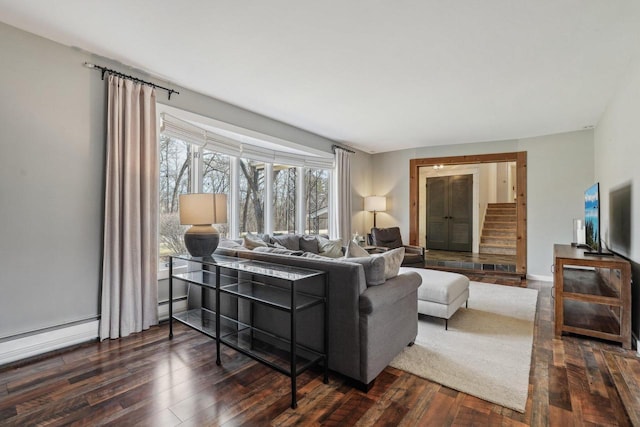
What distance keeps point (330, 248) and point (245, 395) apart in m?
2.46

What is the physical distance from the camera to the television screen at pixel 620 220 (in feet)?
9.20

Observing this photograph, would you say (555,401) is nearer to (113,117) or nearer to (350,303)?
(350,303)

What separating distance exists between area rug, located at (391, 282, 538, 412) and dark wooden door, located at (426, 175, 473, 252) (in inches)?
167

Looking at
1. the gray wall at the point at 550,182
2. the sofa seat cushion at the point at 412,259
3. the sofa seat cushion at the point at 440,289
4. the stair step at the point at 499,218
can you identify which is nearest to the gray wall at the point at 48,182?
the sofa seat cushion at the point at 440,289

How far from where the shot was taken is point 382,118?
14.4ft

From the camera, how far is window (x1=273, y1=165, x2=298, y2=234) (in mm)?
4922

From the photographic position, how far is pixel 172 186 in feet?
11.5

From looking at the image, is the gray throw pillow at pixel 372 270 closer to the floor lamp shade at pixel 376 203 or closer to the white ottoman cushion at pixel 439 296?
Answer: the white ottoman cushion at pixel 439 296

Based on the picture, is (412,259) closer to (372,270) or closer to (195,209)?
(372,270)

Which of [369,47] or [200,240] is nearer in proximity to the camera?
[369,47]

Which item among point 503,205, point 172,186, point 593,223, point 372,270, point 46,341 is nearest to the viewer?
point 372,270

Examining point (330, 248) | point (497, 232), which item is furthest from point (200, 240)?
point (497, 232)

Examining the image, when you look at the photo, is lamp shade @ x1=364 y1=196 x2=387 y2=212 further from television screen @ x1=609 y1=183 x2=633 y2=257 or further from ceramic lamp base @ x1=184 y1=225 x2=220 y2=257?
ceramic lamp base @ x1=184 y1=225 x2=220 y2=257

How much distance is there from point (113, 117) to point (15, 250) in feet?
4.25
